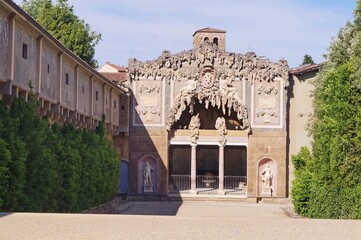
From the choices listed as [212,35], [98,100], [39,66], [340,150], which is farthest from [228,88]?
[39,66]

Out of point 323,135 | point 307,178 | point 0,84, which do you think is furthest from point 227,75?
point 0,84

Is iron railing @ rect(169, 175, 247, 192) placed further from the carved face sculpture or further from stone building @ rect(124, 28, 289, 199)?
the carved face sculpture

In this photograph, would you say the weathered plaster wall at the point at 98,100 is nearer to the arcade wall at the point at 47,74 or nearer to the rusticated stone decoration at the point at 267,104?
the arcade wall at the point at 47,74

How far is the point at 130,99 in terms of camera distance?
4944cm

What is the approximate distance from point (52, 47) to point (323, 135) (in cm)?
1219

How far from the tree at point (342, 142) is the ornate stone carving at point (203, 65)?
52.3 feet

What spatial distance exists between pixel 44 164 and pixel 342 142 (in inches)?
482

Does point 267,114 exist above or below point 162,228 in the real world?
above

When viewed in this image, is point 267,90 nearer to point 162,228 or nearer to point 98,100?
point 98,100

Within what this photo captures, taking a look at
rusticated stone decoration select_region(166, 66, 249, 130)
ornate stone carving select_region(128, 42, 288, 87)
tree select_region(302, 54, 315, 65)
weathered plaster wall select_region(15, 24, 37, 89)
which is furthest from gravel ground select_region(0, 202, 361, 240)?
tree select_region(302, 54, 315, 65)

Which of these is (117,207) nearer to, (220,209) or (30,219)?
(220,209)

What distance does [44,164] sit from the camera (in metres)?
25.6

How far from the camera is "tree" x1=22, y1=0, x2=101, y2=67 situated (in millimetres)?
60656

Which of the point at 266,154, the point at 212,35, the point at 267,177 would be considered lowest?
the point at 267,177
